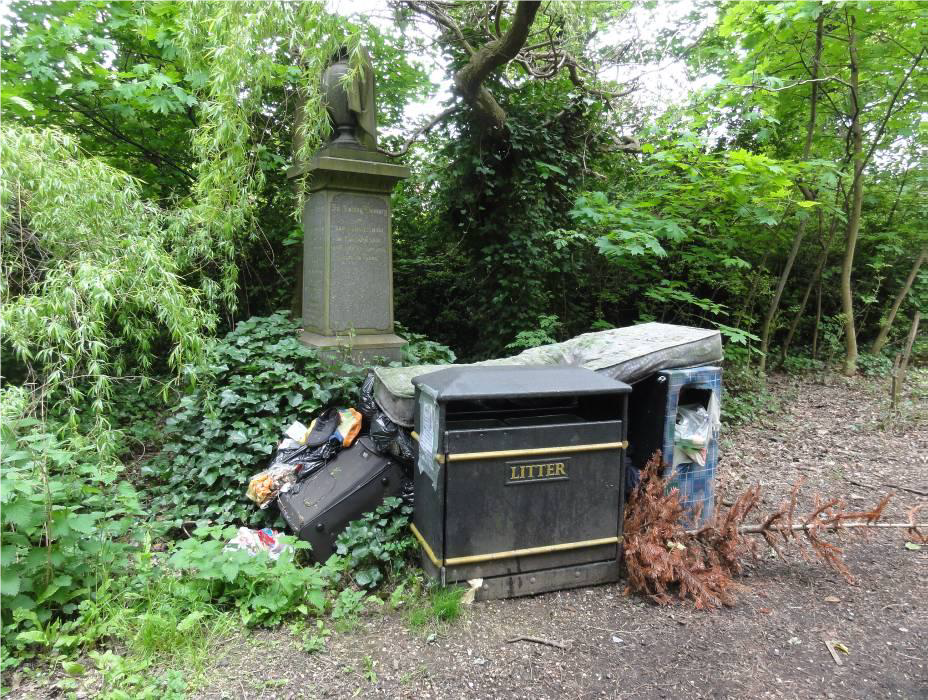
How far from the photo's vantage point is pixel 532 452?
296cm

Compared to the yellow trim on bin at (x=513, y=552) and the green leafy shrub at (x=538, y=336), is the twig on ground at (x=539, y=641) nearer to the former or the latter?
the yellow trim on bin at (x=513, y=552)

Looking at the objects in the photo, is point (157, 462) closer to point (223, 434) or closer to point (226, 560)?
point (223, 434)

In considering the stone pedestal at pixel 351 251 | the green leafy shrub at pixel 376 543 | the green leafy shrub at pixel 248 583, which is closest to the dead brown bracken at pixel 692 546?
the green leafy shrub at pixel 376 543

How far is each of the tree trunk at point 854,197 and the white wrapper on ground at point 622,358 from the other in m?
5.92

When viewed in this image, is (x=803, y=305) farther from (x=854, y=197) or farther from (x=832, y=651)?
(x=832, y=651)

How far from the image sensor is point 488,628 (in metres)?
2.75

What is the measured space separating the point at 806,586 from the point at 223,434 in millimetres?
3970

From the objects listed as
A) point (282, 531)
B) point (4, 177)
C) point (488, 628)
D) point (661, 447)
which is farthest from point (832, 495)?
point (4, 177)

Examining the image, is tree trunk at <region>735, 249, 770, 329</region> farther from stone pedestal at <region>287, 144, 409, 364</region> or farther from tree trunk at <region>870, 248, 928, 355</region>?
stone pedestal at <region>287, 144, 409, 364</region>

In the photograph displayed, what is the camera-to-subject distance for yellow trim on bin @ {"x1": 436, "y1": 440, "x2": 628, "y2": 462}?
2863 mm

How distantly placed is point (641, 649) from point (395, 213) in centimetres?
788

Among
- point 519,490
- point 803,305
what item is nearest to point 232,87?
point 519,490

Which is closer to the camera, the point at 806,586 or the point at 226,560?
the point at 226,560

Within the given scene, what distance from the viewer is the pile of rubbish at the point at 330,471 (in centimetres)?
348
